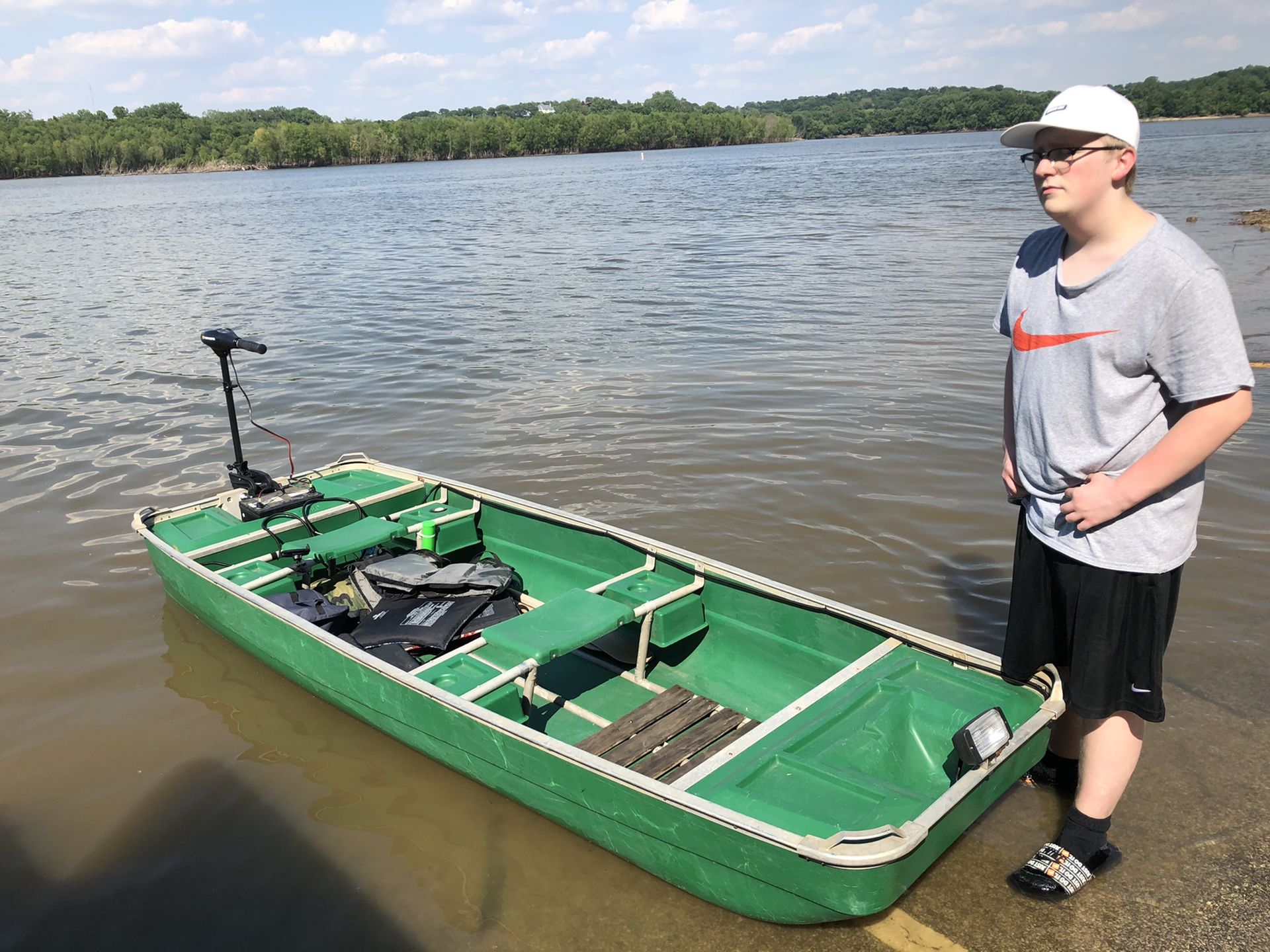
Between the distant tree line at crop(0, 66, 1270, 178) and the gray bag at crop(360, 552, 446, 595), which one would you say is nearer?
the gray bag at crop(360, 552, 446, 595)

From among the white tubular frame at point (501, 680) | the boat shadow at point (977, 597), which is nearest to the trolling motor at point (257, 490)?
the white tubular frame at point (501, 680)

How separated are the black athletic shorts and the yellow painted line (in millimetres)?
1147

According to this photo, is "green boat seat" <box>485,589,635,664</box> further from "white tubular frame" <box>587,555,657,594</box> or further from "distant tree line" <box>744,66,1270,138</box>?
"distant tree line" <box>744,66,1270,138</box>

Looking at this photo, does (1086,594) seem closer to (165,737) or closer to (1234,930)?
(1234,930)

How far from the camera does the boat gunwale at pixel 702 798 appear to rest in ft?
9.99

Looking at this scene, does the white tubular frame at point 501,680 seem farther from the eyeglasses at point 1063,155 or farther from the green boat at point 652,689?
the eyeglasses at point 1063,155

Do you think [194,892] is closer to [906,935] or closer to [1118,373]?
[906,935]

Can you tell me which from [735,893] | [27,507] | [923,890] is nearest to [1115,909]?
[923,890]

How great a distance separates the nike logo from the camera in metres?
2.76

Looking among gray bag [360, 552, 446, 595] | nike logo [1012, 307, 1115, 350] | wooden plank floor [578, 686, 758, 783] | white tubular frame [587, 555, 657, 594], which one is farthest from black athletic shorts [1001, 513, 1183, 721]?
gray bag [360, 552, 446, 595]

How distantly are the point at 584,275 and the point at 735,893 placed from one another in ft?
56.4

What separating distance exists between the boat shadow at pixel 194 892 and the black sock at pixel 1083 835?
2.67 m

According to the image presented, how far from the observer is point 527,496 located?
8297 millimetres

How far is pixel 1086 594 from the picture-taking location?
117 inches
